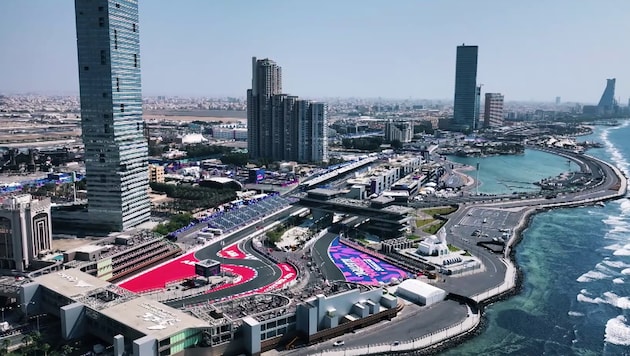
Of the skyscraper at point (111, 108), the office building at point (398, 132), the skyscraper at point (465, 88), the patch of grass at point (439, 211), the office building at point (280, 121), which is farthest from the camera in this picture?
the skyscraper at point (465, 88)

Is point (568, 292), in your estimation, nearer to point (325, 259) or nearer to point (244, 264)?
point (325, 259)

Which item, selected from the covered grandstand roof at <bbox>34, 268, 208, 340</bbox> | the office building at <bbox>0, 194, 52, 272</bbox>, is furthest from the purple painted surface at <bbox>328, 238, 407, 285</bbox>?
the office building at <bbox>0, 194, 52, 272</bbox>

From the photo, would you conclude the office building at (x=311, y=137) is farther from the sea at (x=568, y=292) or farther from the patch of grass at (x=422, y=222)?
the sea at (x=568, y=292)

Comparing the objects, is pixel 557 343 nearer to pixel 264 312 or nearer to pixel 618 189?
pixel 264 312

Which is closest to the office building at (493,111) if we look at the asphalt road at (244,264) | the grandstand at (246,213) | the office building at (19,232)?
the grandstand at (246,213)

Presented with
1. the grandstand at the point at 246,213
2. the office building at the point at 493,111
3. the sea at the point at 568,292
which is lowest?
the sea at the point at 568,292

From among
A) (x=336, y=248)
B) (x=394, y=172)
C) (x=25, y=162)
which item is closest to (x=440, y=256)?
(x=336, y=248)

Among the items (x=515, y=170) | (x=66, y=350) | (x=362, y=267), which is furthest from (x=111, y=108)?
(x=515, y=170)
